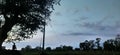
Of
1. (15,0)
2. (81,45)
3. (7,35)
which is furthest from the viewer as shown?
(81,45)

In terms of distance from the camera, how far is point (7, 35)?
142 feet

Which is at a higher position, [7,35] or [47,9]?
[47,9]

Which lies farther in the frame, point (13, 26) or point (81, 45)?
point (81, 45)

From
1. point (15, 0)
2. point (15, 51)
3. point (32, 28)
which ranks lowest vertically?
point (15, 51)

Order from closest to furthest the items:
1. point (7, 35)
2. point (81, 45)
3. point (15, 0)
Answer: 1. point (15, 0)
2. point (7, 35)
3. point (81, 45)

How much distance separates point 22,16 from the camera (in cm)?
4262

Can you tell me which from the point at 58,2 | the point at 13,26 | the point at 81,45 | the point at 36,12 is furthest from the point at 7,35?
the point at 81,45

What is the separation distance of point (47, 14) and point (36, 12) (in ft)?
5.57

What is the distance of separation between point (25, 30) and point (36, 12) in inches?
115

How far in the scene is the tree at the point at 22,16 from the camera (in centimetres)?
4138

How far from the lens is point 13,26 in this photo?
43.8m

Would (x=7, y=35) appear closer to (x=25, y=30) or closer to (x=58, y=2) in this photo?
(x=25, y=30)

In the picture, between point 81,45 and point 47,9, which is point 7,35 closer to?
point 47,9

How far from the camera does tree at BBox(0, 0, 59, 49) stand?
4138 cm
